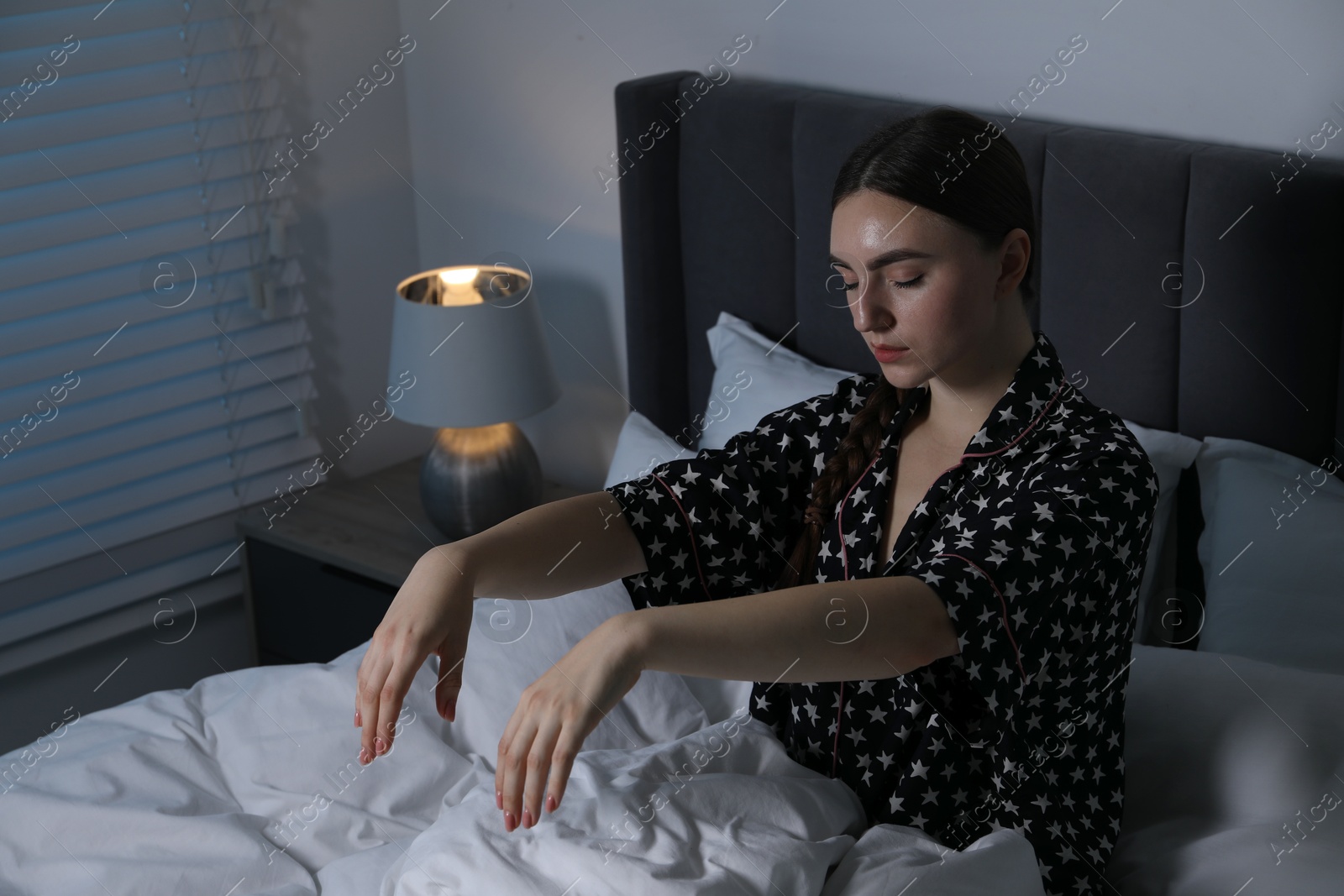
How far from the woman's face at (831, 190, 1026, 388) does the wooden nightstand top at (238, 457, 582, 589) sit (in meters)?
1.21

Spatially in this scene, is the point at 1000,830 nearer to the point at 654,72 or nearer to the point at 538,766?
the point at 538,766

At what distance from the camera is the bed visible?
3.57ft

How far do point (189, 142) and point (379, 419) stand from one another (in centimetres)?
71

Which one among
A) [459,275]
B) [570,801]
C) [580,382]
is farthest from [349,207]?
[570,801]

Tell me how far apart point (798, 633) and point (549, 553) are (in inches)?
12.3

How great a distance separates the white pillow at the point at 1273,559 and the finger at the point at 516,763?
929mm

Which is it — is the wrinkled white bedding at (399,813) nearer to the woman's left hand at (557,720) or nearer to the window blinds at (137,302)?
the woman's left hand at (557,720)

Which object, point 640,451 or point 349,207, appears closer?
point 640,451

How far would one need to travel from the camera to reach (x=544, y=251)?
8.02 feet

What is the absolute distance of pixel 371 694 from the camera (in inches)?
41.2

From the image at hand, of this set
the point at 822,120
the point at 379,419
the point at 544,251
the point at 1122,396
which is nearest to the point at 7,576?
the point at 379,419

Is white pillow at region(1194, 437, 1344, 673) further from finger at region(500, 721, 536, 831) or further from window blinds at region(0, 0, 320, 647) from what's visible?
window blinds at region(0, 0, 320, 647)

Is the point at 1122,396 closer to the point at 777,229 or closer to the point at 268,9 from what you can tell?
the point at 777,229

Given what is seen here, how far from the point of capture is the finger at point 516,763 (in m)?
0.91
